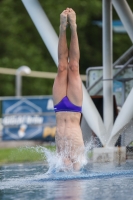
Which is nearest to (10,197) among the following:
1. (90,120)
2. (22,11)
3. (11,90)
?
(90,120)

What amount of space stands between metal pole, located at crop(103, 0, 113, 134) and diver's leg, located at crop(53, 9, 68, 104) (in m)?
2.64

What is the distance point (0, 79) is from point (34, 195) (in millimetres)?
26193

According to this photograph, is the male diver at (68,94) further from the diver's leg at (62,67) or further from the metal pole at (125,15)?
the metal pole at (125,15)

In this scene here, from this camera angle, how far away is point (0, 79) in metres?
33.8

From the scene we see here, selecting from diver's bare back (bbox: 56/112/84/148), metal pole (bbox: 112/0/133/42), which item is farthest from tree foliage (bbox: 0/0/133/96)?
diver's bare back (bbox: 56/112/84/148)

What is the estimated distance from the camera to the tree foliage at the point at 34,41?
33.8 meters

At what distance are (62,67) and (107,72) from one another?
9.77 ft

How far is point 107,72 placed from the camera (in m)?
13.4

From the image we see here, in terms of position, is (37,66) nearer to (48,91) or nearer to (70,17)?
(48,91)

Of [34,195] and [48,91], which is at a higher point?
[48,91]

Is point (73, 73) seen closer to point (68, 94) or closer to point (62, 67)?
point (62, 67)

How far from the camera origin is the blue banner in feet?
67.3

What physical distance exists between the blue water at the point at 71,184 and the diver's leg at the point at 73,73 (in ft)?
3.17

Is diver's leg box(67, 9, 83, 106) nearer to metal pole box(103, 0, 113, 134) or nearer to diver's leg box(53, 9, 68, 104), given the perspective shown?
diver's leg box(53, 9, 68, 104)
